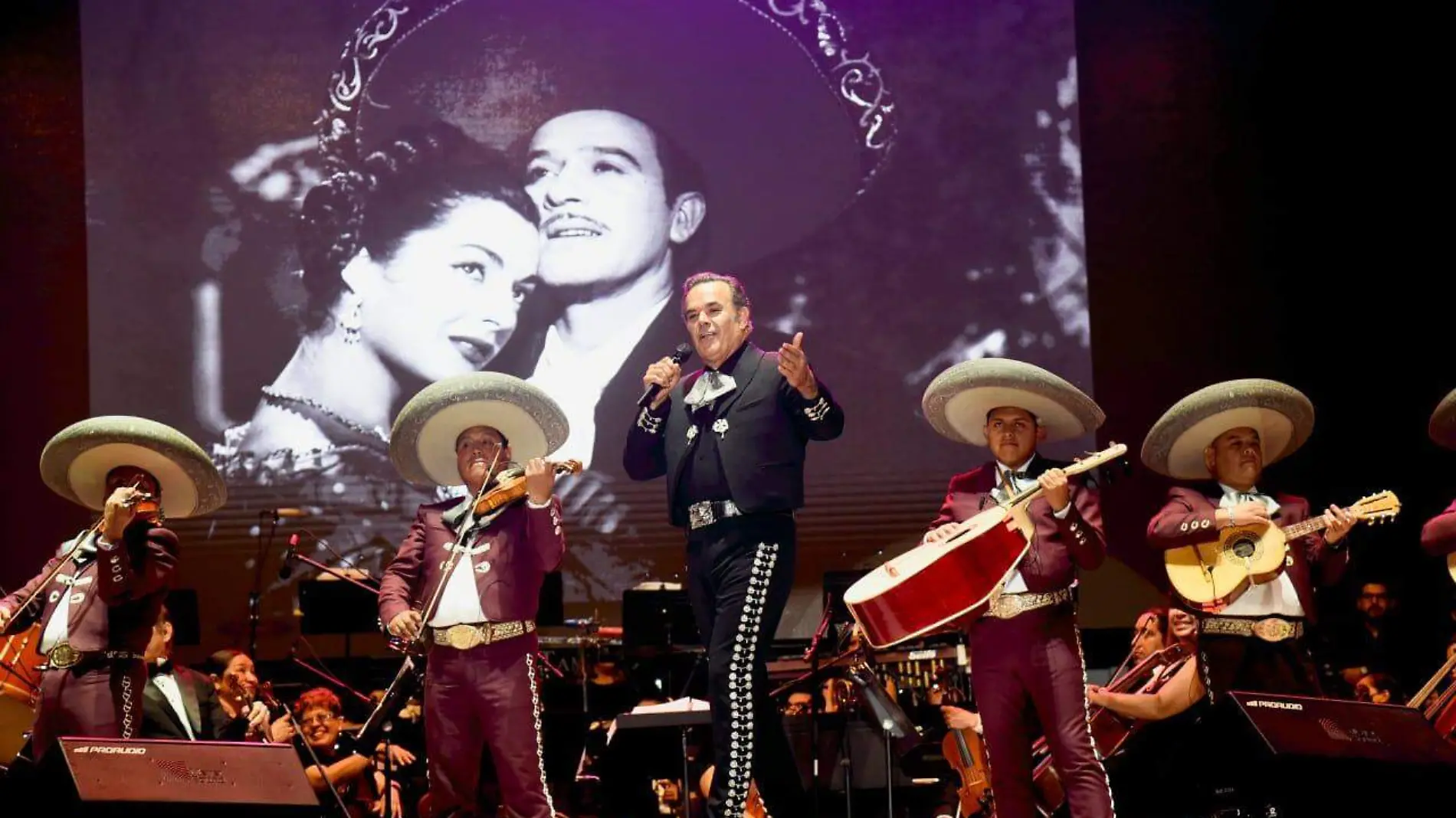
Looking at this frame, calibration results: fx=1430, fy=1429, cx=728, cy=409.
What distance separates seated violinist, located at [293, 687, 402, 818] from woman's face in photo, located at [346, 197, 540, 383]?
7.54ft

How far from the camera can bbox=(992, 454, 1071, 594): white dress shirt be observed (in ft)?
17.6

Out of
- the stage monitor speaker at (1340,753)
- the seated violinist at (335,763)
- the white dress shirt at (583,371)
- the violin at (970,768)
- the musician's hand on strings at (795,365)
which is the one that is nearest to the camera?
the stage monitor speaker at (1340,753)

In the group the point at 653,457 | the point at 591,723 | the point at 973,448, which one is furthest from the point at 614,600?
the point at 653,457

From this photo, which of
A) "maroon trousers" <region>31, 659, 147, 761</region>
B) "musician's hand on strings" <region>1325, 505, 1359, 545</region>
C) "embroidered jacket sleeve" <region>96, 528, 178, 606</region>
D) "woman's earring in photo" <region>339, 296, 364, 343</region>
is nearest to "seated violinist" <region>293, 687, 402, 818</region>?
"maroon trousers" <region>31, 659, 147, 761</region>

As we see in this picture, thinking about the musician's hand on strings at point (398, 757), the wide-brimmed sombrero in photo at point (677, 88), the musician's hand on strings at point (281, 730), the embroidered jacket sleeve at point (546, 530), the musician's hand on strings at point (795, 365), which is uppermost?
the wide-brimmed sombrero in photo at point (677, 88)

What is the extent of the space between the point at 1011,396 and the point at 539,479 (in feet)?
6.24

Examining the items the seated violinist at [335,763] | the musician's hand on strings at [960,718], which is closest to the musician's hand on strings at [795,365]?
the musician's hand on strings at [960,718]

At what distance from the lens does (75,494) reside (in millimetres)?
6422

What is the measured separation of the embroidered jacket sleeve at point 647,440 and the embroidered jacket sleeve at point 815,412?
490mm

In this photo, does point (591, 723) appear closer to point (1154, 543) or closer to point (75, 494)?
point (75, 494)

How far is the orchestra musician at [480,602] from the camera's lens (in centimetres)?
538

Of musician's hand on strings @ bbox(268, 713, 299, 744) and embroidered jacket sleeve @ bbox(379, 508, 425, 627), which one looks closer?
embroidered jacket sleeve @ bbox(379, 508, 425, 627)

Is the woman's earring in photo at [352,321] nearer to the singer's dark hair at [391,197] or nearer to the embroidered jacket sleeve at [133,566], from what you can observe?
the singer's dark hair at [391,197]

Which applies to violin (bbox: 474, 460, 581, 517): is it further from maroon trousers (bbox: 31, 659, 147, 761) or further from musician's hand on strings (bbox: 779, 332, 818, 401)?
maroon trousers (bbox: 31, 659, 147, 761)
